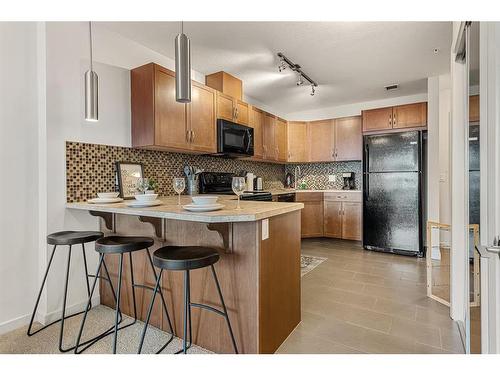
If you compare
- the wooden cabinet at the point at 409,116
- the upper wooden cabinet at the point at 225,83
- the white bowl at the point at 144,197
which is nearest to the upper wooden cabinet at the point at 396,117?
the wooden cabinet at the point at 409,116

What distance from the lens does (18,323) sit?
2.10 metres

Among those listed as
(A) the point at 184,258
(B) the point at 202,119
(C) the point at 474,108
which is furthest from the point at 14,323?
(C) the point at 474,108

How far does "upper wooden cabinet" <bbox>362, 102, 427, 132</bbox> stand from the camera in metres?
4.13

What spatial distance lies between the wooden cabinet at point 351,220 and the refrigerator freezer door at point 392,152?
2.43ft

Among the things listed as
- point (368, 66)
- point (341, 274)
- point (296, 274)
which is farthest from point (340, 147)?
point (296, 274)

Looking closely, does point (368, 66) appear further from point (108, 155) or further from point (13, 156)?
point (13, 156)

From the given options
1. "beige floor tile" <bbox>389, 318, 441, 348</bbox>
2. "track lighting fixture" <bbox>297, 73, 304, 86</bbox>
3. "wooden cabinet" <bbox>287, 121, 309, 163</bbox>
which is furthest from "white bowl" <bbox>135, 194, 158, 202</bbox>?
"wooden cabinet" <bbox>287, 121, 309, 163</bbox>

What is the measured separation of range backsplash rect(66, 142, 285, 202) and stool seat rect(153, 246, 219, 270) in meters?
1.27

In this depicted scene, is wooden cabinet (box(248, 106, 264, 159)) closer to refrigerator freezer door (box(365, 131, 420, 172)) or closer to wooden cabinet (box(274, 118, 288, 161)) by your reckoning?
wooden cabinet (box(274, 118, 288, 161))

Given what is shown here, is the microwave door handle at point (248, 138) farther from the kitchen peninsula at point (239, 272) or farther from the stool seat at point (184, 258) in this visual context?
the stool seat at point (184, 258)

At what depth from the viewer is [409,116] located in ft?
13.8

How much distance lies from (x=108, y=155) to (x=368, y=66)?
3.27 m

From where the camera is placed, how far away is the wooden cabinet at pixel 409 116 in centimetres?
412

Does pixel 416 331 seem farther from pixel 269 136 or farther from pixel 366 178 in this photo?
pixel 269 136
